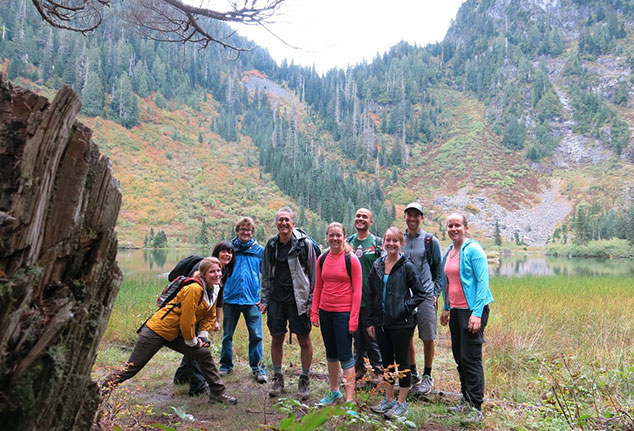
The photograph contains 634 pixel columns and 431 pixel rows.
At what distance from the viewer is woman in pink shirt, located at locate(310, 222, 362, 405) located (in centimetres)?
345

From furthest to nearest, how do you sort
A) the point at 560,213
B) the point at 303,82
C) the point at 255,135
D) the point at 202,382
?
the point at 303,82 → the point at 255,135 → the point at 560,213 → the point at 202,382

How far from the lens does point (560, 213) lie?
2675 inches

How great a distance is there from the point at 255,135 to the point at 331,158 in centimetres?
1840

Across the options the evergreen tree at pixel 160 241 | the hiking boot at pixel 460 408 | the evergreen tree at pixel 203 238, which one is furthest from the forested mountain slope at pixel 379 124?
the hiking boot at pixel 460 408

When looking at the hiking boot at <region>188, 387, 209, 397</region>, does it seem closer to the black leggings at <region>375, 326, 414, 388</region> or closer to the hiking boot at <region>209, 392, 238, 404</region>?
the hiking boot at <region>209, 392, 238, 404</region>

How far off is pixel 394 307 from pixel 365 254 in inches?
36.3

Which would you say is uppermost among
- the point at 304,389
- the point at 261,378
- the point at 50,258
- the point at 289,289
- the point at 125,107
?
the point at 125,107

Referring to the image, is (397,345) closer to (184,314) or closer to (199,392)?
(184,314)

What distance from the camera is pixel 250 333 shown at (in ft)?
14.5

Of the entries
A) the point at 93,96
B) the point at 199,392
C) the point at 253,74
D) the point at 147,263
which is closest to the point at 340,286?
the point at 199,392

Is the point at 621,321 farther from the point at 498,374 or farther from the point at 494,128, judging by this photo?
the point at 494,128

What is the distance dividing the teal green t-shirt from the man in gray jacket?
491 mm

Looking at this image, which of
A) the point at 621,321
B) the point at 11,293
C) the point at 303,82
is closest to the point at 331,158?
the point at 303,82

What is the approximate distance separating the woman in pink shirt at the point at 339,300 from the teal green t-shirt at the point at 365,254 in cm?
61
